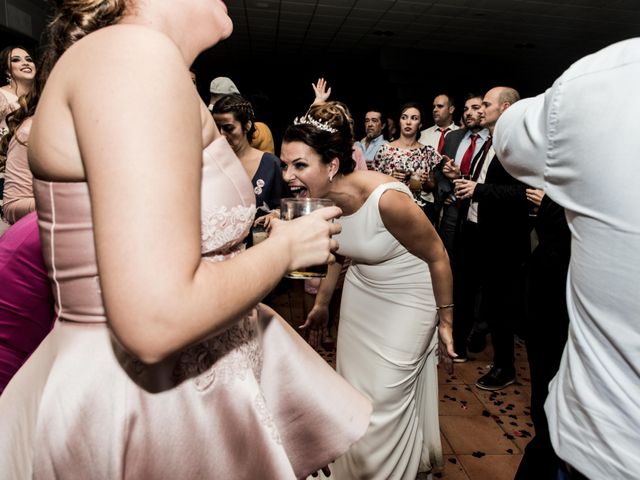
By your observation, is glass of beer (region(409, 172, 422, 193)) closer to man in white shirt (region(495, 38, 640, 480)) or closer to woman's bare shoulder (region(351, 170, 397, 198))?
woman's bare shoulder (region(351, 170, 397, 198))

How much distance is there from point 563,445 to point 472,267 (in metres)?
2.66

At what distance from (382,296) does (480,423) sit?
1.23 meters

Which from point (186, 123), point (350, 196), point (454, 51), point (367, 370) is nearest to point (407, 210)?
point (350, 196)

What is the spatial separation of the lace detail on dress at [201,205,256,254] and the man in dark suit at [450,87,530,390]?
107 inches

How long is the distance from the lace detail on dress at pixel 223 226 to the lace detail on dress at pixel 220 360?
0.15m

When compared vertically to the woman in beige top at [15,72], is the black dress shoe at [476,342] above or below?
below

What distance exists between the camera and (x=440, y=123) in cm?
594

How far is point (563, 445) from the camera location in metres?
0.93

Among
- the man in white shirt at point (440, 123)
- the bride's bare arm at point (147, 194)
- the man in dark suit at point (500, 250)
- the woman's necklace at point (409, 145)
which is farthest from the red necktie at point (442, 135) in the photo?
the bride's bare arm at point (147, 194)

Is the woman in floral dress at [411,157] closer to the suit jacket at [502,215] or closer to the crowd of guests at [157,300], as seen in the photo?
the suit jacket at [502,215]

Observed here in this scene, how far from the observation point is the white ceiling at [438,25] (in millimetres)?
8109

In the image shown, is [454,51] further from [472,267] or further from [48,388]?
[48,388]

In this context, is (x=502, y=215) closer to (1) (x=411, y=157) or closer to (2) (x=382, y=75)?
(1) (x=411, y=157)

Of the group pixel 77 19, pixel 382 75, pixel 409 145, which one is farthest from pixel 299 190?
pixel 382 75
